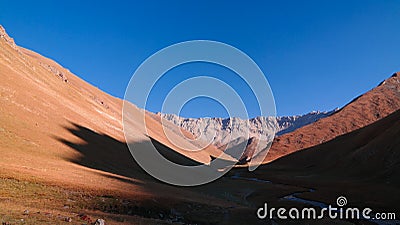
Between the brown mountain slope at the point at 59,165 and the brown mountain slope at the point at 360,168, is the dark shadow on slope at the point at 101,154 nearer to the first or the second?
the brown mountain slope at the point at 59,165

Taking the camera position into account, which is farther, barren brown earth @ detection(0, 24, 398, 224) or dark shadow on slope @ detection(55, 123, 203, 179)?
dark shadow on slope @ detection(55, 123, 203, 179)

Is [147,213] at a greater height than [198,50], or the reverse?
[198,50]

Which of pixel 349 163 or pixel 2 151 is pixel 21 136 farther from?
pixel 349 163

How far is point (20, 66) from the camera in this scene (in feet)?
347

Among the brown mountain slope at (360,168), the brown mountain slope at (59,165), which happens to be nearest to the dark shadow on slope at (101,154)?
the brown mountain slope at (59,165)

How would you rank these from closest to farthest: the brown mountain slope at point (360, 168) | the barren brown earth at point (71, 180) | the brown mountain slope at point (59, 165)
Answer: the barren brown earth at point (71, 180) < the brown mountain slope at point (59, 165) < the brown mountain slope at point (360, 168)

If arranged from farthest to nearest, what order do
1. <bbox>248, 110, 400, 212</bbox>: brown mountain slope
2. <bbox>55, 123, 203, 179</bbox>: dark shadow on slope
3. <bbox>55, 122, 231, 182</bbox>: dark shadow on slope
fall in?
<bbox>55, 123, 203, 179</bbox>: dark shadow on slope
<bbox>55, 122, 231, 182</bbox>: dark shadow on slope
<bbox>248, 110, 400, 212</bbox>: brown mountain slope

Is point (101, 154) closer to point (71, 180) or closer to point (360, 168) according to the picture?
point (71, 180)

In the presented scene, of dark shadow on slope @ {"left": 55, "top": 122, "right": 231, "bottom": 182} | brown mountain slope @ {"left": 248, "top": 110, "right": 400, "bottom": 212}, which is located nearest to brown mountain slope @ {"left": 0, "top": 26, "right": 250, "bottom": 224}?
dark shadow on slope @ {"left": 55, "top": 122, "right": 231, "bottom": 182}

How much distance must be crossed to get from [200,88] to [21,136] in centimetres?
4159

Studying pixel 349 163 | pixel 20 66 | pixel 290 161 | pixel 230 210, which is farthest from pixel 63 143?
pixel 290 161

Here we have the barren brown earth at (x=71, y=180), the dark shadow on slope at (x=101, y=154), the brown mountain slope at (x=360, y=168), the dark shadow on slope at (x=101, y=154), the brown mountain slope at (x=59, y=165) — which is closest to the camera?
the barren brown earth at (x=71, y=180)

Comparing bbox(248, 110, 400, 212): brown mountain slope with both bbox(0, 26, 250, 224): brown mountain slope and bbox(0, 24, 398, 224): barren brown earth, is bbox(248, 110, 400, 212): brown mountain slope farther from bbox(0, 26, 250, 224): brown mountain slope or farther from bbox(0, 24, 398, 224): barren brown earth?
bbox(0, 26, 250, 224): brown mountain slope

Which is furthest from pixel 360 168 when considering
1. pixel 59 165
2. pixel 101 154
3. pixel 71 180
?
pixel 71 180
